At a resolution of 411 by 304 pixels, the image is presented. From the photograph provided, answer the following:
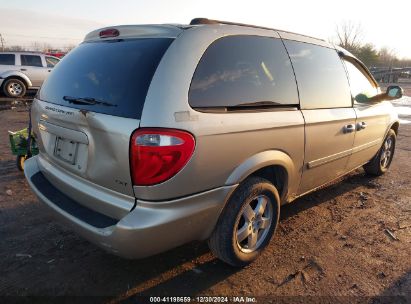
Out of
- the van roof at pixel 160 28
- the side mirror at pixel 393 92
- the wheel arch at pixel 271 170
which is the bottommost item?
the wheel arch at pixel 271 170

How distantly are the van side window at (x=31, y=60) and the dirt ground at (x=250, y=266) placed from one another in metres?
11.7

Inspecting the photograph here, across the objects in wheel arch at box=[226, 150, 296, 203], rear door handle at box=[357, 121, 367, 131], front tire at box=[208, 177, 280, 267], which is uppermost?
rear door handle at box=[357, 121, 367, 131]

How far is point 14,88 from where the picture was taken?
13.5 meters

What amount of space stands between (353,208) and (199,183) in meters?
2.65

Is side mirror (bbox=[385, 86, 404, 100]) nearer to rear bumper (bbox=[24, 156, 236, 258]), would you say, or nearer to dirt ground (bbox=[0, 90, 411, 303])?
dirt ground (bbox=[0, 90, 411, 303])

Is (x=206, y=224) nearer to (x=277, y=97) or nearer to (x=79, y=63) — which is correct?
(x=277, y=97)

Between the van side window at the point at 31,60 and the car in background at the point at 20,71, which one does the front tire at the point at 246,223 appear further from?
the van side window at the point at 31,60

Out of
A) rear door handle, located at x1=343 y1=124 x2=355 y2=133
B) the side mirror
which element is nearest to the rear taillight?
rear door handle, located at x1=343 y1=124 x2=355 y2=133

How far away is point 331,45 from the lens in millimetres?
3824

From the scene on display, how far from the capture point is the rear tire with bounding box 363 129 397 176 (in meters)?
4.98

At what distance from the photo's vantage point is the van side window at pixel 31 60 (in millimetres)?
13711

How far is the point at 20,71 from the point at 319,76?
44.2 feet

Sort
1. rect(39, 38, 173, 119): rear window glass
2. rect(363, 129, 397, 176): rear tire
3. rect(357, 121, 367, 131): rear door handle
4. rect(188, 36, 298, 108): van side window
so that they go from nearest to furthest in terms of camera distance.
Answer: rect(39, 38, 173, 119): rear window glass < rect(188, 36, 298, 108): van side window < rect(357, 121, 367, 131): rear door handle < rect(363, 129, 397, 176): rear tire

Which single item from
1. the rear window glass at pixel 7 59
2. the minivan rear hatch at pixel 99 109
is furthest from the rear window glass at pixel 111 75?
the rear window glass at pixel 7 59
